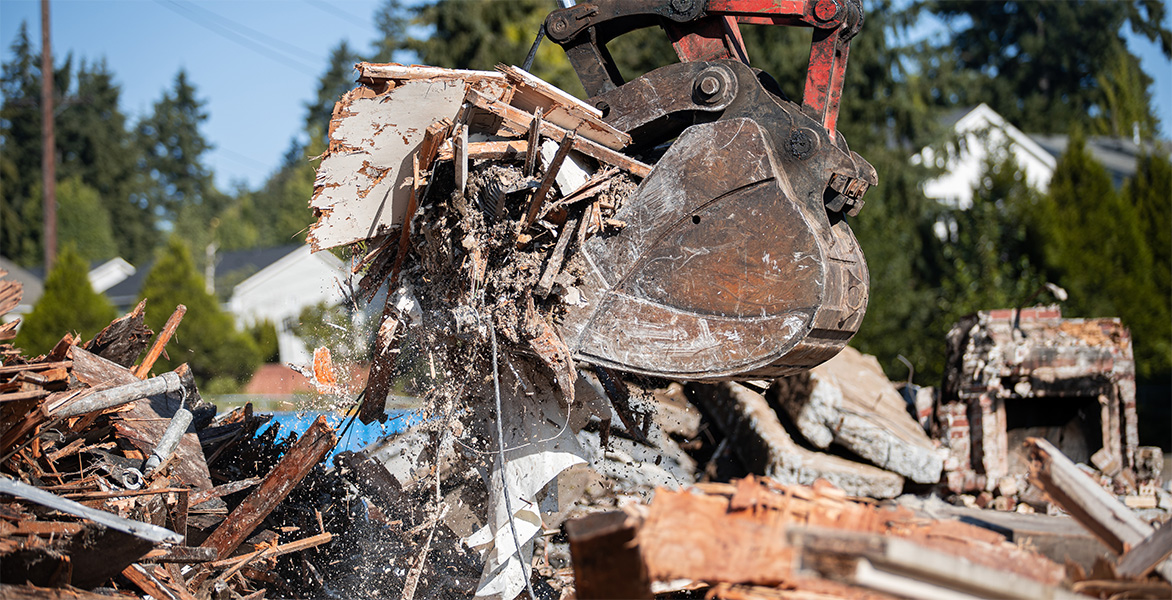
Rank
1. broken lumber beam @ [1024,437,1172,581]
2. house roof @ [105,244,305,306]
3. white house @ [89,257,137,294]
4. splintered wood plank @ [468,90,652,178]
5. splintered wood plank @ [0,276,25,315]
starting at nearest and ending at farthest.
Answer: broken lumber beam @ [1024,437,1172,581]
splintered wood plank @ [468,90,652,178]
splintered wood plank @ [0,276,25,315]
house roof @ [105,244,305,306]
white house @ [89,257,137,294]

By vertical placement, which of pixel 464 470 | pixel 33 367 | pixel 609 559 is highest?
pixel 33 367

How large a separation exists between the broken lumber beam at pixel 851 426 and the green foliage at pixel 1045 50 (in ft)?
98.4

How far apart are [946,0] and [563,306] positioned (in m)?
38.5

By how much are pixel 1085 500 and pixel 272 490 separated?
3.33 meters

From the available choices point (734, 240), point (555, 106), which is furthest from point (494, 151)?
point (734, 240)

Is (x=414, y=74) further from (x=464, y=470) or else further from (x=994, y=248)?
(x=994, y=248)

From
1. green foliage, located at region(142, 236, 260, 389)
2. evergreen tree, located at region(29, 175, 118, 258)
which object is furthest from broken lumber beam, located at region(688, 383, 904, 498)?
evergreen tree, located at region(29, 175, 118, 258)

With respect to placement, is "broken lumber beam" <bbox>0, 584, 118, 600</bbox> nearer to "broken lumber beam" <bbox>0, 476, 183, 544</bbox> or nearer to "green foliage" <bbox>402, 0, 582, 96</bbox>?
"broken lumber beam" <bbox>0, 476, 183, 544</bbox>

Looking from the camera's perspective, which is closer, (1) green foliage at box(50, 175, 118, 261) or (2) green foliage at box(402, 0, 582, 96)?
(2) green foliage at box(402, 0, 582, 96)

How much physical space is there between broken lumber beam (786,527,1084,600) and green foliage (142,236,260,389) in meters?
17.2

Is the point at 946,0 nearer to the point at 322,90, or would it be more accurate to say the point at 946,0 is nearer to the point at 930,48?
the point at 930,48

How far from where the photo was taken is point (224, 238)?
53.8 meters

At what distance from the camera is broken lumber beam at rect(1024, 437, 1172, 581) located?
2.65 meters

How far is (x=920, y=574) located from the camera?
203cm
